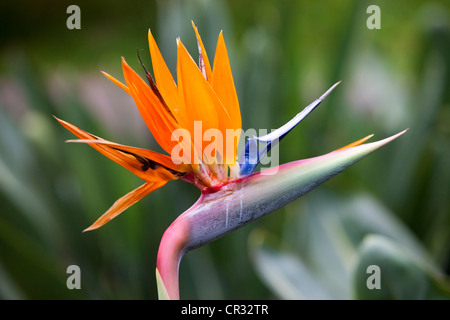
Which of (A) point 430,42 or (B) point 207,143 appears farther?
(A) point 430,42

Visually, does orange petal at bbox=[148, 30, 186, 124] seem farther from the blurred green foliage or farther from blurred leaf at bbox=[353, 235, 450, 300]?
the blurred green foliage

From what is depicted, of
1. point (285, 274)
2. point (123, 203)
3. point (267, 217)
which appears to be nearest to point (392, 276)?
point (285, 274)

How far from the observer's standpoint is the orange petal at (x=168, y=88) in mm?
349

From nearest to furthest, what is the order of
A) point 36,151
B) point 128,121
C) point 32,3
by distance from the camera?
point 36,151
point 128,121
point 32,3

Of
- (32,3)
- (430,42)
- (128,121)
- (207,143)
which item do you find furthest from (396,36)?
(207,143)

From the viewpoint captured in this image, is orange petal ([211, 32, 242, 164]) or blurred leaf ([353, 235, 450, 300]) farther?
blurred leaf ([353, 235, 450, 300])

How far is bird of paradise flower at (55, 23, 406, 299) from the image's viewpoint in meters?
0.33

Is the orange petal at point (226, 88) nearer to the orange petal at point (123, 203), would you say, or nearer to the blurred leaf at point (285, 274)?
the orange petal at point (123, 203)

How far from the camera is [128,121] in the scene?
4.69 ft

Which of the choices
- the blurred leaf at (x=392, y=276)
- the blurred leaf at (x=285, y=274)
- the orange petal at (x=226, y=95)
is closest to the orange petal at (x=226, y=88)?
the orange petal at (x=226, y=95)

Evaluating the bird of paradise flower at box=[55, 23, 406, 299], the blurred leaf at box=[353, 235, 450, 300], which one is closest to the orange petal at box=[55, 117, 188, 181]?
the bird of paradise flower at box=[55, 23, 406, 299]

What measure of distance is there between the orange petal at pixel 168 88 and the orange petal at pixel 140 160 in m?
0.03

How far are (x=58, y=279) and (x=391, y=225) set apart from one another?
591 mm

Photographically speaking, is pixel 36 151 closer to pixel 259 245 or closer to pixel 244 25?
pixel 259 245
